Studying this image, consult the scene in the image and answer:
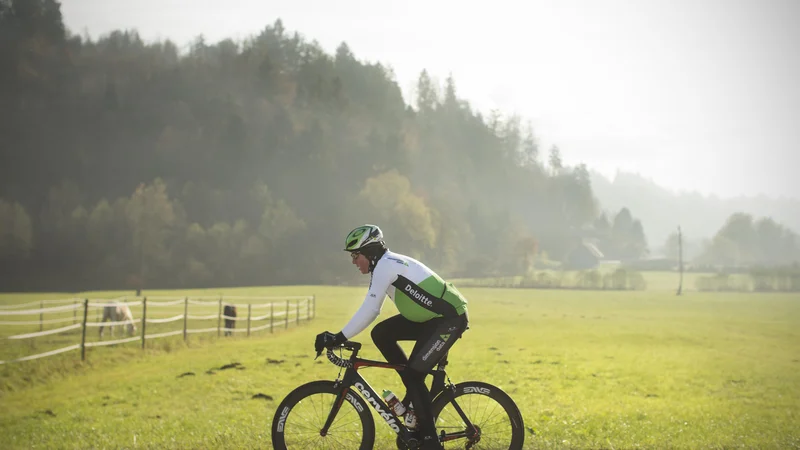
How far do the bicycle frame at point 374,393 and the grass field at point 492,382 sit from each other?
273 cm

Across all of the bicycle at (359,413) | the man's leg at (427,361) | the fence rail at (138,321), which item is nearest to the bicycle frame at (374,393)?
the bicycle at (359,413)

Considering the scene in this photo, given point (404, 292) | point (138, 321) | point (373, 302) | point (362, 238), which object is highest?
point (362, 238)

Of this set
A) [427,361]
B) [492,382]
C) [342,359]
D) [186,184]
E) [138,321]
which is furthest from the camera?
[186,184]

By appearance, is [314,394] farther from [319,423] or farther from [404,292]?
[404,292]

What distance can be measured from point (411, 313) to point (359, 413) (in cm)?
132

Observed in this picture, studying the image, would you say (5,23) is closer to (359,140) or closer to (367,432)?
(359,140)

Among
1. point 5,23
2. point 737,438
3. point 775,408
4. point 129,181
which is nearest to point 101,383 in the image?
point 737,438

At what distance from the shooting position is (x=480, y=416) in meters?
7.86

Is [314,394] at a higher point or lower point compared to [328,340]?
lower

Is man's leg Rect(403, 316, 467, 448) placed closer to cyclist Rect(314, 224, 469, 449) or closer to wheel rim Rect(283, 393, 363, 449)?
cyclist Rect(314, 224, 469, 449)

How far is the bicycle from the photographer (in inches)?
303

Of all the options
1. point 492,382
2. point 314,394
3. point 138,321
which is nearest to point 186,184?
point 138,321

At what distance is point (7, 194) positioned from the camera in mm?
148250

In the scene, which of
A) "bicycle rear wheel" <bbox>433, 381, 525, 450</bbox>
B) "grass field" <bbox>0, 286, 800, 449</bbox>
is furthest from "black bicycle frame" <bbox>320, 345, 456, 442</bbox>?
"grass field" <bbox>0, 286, 800, 449</bbox>
